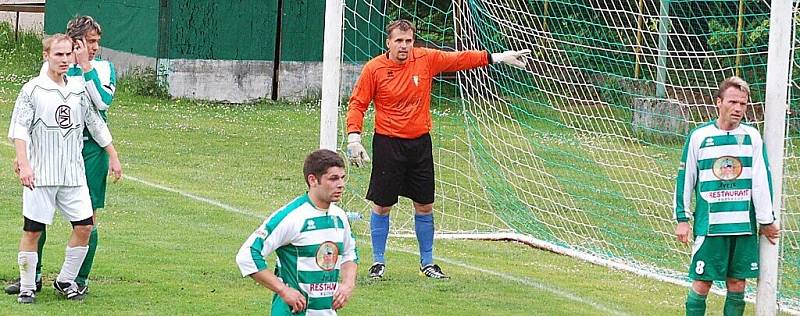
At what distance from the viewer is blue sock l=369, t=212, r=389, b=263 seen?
371 inches

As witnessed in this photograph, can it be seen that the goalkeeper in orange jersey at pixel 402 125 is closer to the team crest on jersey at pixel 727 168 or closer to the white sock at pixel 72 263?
the white sock at pixel 72 263

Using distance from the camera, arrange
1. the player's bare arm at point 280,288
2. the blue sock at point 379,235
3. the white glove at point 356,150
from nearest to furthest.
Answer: the player's bare arm at point 280,288 → the white glove at point 356,150 → the blue sock at point 379,235

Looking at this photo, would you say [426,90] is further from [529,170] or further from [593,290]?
[529,170]

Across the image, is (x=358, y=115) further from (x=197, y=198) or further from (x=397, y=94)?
(x=197, y=198)

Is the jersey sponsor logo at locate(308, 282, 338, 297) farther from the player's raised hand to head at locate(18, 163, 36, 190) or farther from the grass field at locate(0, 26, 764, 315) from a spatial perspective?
the player's raised hand to head at locate(18, 163, 36, 190)

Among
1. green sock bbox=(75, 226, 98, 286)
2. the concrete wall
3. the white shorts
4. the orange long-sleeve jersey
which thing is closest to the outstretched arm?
the orange long-sleeve jersey

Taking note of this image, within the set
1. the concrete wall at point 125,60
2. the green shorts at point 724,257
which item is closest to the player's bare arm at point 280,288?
the green shorts at point 724,257

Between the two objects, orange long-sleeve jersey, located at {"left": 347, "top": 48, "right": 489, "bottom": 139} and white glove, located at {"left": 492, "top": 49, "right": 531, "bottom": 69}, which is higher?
white glove, located at {"left": 492, "top": 49, "right": 531, "bottom": 69}

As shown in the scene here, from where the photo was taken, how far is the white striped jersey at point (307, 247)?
18.9 feet

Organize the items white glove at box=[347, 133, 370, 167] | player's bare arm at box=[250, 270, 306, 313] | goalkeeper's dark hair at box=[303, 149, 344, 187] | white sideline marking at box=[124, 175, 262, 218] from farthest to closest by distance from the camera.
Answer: white sideline marking at box=[124, 175, 262, 218]
white glove at box=[347, 133, 370, 167]
goalkeeper's dark hair at box=[303, 149, 344, 187]
player's bare arm at box=[250, 270, 306, 313]

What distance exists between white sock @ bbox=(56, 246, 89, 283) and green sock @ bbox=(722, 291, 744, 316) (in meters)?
3.70

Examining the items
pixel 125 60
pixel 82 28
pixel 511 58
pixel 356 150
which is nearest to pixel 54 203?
pixel 82 28

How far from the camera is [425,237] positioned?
31.1ft

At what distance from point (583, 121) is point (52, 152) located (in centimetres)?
619
